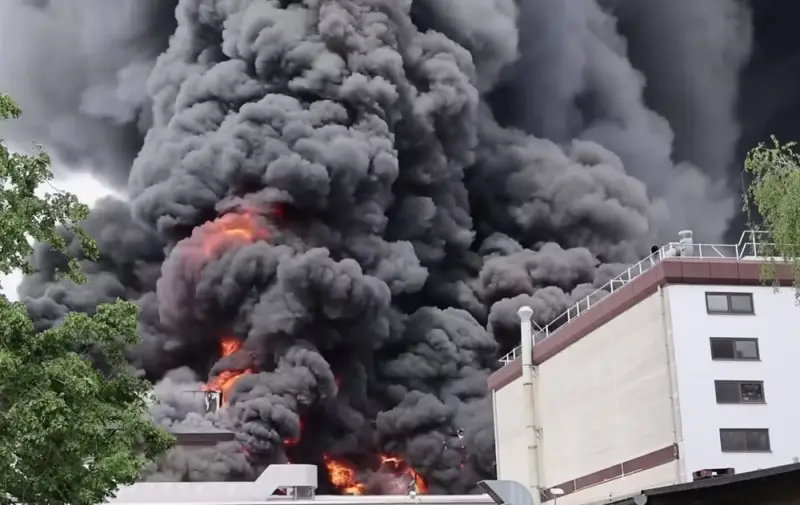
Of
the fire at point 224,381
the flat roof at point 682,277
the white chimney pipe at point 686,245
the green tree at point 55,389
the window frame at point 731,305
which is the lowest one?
the green tree at point 55,389

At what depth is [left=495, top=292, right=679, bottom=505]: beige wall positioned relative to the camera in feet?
88.5

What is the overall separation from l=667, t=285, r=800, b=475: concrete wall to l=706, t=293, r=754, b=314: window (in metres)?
0.14

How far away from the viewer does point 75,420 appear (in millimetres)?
9219

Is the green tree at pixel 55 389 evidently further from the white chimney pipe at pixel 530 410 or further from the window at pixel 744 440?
the white chimney pipe at pixel 530 410

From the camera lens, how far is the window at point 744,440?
2581 cm

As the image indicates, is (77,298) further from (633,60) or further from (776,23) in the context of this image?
(776,23)

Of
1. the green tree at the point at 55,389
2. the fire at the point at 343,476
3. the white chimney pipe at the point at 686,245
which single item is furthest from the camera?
the fire at the point at 343,476

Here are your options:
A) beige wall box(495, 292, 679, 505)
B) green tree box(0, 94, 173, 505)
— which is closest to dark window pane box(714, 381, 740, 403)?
beige wall box(495, 292, 679, 505)

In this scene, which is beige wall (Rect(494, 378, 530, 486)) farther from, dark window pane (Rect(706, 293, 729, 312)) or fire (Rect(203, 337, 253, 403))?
fire (Rect(203, 337, 253, 403))

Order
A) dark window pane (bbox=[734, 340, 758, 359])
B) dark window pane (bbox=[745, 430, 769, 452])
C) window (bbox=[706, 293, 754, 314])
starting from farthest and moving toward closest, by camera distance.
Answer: window (bbox=[706, 293, 754, 314])
dark window pane (bbox=[734, 340, 758, 359])
dark window pane (bbox=[745, 430, 769, 452])

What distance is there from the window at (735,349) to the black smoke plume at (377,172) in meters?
35.0

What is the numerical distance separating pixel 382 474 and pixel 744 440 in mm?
38729

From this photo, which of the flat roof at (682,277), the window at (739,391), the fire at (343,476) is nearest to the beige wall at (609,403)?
the flat roof at (682,277)

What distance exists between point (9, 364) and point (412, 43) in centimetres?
6428
